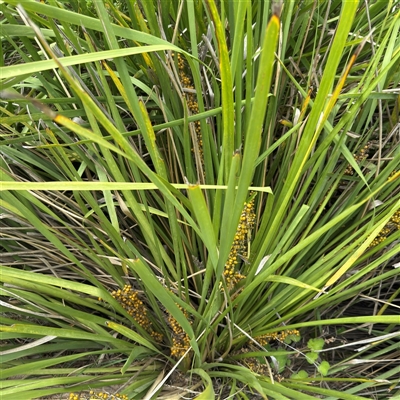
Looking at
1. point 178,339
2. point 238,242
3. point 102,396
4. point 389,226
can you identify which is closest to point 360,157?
point 389,226

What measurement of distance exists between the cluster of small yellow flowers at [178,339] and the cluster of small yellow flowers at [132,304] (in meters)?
0.06

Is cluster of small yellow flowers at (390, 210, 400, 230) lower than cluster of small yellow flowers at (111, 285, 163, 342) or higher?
higher

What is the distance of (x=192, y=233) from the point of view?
0.73 meters

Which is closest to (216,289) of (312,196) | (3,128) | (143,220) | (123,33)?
(143,220)

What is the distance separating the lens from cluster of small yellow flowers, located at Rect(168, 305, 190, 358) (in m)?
0.64

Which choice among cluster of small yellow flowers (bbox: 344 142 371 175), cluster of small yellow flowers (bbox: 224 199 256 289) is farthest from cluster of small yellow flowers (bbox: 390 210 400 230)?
cluster of small yellow flowers (bbox: 224 199 256 289)

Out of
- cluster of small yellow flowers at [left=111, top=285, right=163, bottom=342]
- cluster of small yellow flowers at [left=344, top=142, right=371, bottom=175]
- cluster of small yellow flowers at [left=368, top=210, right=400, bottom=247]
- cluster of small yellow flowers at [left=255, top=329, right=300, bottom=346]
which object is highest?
cluster of small yellow flowers at [left=344, top=142, right=371, bottom=175]

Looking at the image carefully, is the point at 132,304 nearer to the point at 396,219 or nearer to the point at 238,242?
the point at 238,242

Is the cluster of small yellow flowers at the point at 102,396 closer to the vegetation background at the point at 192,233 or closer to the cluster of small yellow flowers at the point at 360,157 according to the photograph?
the vegetation background at the point at 192,233

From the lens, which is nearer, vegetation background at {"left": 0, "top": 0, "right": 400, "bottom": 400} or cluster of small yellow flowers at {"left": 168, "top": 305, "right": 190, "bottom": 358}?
vegetation background at {"left": 0, "top": 0, "right": 400, "bottom": 400}

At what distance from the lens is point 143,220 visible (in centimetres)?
59

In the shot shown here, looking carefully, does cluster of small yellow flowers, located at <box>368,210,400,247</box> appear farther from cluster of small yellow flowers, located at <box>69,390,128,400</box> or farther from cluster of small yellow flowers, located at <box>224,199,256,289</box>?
cluster of small yellow flowers, located at <box>69,390,128,400</box>

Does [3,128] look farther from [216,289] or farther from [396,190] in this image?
[396,190]

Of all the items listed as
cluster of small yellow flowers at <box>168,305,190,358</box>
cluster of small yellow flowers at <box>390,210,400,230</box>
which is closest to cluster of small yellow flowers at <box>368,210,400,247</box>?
cluster of small yellow flowers at <box>390,210,400,230</box>
